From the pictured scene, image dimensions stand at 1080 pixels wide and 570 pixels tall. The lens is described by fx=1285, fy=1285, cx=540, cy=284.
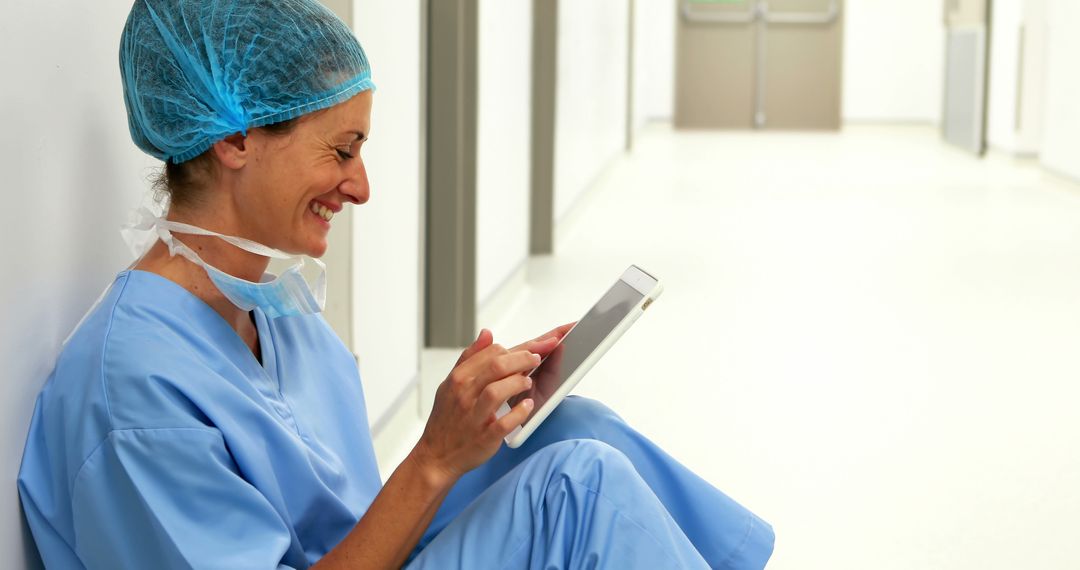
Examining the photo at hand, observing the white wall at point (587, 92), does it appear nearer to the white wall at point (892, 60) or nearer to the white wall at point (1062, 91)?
the white wall at point (1062, 91)

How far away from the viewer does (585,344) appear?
1563mm

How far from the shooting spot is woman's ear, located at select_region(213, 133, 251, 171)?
136 centimetres

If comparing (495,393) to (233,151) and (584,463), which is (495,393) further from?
(233,151)

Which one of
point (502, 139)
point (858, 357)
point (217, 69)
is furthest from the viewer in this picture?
point (502, 139)

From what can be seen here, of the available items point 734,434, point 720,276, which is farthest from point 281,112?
point 720,276

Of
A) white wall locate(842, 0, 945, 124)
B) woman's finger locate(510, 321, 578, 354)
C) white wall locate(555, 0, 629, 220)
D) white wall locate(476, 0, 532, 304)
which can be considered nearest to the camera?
woman's finger locate(510, 321, 578, 354)

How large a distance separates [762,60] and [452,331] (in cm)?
1045

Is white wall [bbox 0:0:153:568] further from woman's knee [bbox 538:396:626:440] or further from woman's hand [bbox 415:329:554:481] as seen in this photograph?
woman's knee [bbox 538:396:626:440]

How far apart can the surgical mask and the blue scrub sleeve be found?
8.4 inches

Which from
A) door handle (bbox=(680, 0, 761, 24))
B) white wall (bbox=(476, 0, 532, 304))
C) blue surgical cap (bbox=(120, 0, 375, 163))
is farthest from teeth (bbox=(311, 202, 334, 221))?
door handle (bbox=(680, 0, 761, 24))

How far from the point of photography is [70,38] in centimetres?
138

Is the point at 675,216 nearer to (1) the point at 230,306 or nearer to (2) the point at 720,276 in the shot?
(2) the point at 720,276

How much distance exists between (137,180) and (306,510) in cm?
48

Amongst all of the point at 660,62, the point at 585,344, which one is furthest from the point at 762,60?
the point at 585,344
